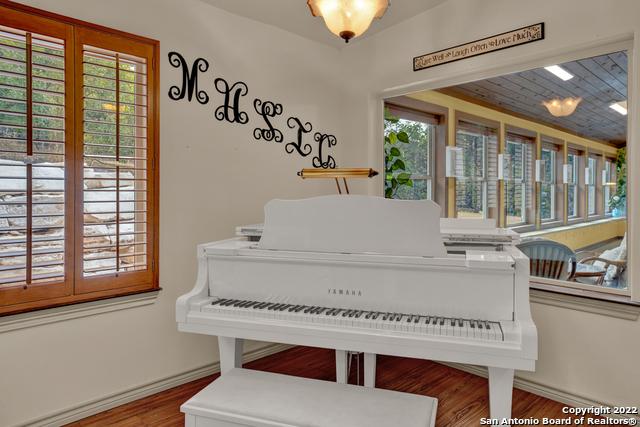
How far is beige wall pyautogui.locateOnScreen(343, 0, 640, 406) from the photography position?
7.42 feet

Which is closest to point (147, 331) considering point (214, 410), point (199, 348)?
point (199, 348)

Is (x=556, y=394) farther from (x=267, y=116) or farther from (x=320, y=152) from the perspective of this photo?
(x=267, y=116)

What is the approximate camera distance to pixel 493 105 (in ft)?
9.97

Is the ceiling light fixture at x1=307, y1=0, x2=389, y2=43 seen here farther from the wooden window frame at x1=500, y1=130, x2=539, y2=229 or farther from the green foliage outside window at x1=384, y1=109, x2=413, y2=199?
the green foliage outside window at x1=384, y1=109, x2=413, y2=199

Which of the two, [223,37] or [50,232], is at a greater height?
[223,37]

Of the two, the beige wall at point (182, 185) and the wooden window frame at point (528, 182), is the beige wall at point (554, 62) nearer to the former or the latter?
the wooden window frame at point (528, 182)

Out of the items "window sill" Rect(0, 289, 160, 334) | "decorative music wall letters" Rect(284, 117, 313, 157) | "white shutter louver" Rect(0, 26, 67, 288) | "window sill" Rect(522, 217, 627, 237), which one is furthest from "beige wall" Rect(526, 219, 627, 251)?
"white shutter louver" Rect(0, 26, 67, 288)

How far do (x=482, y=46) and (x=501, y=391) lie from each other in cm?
215

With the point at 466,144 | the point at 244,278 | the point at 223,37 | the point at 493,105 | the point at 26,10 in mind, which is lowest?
the point at 244,278

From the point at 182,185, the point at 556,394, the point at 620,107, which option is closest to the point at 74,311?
the point at 182,185

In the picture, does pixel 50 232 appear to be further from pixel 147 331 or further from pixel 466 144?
pixel 466 144

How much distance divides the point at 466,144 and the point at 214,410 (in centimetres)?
262

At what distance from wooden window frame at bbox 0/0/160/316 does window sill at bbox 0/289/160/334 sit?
3cm

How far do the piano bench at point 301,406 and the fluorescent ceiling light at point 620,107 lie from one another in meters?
1.94
